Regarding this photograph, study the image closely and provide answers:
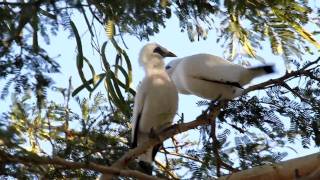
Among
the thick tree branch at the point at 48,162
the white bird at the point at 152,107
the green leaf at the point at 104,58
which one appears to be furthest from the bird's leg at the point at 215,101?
the thick tree branch at the point at 48,162

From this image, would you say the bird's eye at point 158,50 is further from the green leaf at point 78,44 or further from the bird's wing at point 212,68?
the green leaf at point 78,44

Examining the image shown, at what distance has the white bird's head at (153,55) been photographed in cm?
428

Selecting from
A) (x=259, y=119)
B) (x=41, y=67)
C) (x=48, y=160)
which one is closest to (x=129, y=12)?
(x=41, y=67)

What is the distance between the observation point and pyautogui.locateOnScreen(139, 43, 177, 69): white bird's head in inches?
168

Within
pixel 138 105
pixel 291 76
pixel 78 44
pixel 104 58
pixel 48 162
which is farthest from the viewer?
pixel 138 105

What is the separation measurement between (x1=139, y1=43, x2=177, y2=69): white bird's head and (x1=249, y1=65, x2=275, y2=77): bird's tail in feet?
2.79

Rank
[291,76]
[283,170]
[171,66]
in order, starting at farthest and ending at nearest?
[171,66] < [291,76] < [283,170]

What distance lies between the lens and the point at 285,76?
3252mm

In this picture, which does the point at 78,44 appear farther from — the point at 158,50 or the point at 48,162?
the point at 48,162

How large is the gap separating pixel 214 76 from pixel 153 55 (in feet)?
2.49

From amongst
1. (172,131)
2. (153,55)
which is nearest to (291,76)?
(172,131)

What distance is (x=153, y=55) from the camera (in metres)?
4.35

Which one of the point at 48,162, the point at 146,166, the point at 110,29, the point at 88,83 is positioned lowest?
the point at 48,162

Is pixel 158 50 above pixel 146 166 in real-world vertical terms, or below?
above
